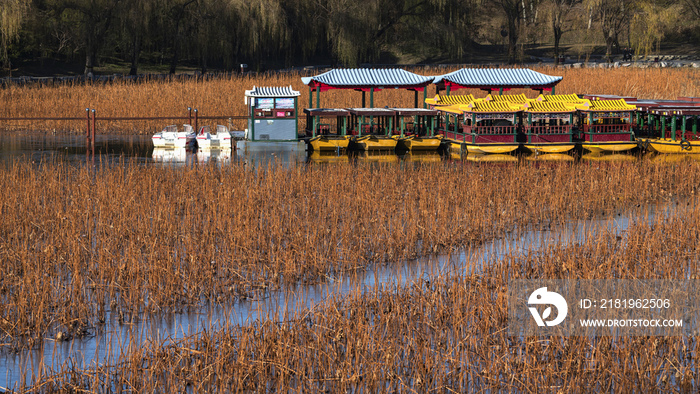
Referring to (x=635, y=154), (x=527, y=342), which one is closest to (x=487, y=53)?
(x=635, y=154)

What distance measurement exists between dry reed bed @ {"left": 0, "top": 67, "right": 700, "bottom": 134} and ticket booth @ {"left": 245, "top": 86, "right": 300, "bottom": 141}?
307 inches

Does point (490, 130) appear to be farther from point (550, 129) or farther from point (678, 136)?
point (678, 136)

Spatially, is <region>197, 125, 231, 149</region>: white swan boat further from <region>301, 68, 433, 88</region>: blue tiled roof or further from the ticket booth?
<region>301, 68, 433, 88</region>: blue tiled roof

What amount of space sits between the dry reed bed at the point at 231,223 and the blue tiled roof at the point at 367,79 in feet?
41.7

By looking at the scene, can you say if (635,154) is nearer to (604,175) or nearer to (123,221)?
(604,175)

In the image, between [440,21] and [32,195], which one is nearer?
[32,195]

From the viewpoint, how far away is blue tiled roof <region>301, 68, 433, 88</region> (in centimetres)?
3550

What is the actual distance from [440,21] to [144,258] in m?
56.8

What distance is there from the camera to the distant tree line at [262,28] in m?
55.0

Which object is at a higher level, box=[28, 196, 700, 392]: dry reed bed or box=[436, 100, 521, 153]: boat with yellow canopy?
box=[436, 100, 521, 153]: boat with yellow canopy

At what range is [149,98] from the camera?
142 ft

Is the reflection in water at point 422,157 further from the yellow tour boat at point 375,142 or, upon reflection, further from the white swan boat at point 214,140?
the white swan boat at point 214,140

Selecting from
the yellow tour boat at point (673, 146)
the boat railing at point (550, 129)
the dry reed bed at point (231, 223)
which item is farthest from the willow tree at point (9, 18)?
the yellow tour boat at point (673, 146)

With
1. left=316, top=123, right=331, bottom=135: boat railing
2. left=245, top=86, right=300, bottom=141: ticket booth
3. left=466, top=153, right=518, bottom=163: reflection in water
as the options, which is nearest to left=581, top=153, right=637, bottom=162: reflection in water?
left=466, top=153, right=518, bottom=163: reflection in water
